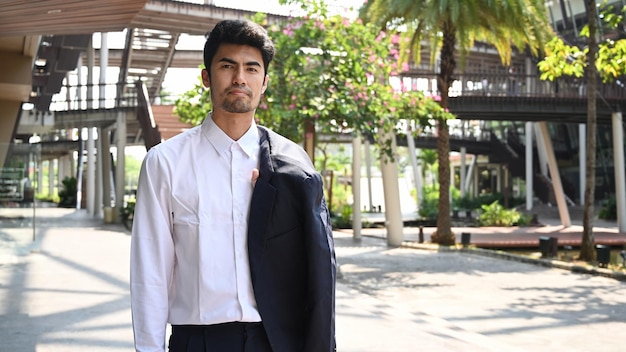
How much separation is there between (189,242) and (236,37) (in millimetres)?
627

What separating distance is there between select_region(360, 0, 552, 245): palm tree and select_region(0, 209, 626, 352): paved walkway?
4098mm

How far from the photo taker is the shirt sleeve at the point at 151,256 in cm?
233

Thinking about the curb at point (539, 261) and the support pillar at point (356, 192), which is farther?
the support pillar at point (356, 192)

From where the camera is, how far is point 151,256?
2.37 m

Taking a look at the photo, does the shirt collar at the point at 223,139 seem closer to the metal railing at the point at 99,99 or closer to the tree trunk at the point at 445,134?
the tree trunk at the point at 445,134

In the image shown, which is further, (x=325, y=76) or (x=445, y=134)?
(x=445, y=134)

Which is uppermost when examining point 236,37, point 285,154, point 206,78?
point 236,37

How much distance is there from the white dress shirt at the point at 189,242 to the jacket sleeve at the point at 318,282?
168mm

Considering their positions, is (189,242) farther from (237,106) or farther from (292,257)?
(237,106)

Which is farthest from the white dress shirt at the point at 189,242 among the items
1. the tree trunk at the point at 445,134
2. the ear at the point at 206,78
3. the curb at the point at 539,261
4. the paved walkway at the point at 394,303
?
the tree trunk at the point at 445,134

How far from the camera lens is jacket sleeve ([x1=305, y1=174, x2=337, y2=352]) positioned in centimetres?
236

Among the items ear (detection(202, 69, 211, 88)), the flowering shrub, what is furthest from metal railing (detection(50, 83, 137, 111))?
ear (detection(202, 69, 211, 88))

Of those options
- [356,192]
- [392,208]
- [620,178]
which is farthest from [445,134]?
[620,178]

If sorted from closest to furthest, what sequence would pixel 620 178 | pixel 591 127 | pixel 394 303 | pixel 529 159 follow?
pixel 394 303, pixel 591 127, pixel 620 178, pixel 529 159
